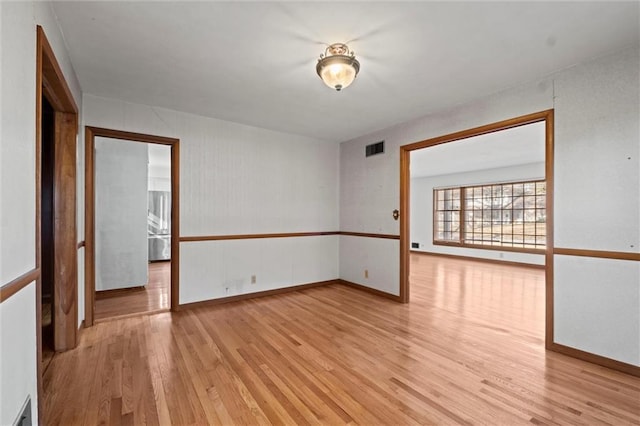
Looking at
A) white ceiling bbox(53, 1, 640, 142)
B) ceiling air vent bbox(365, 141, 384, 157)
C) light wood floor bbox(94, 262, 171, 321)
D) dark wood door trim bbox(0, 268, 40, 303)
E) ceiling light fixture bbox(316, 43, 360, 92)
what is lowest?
light wood floor bbox(94, 262, 171, 321)

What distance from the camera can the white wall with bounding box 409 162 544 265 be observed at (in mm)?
6977

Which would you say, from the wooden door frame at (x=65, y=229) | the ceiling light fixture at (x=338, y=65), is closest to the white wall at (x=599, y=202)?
the ceiling light fixture at (x=338, y=65)

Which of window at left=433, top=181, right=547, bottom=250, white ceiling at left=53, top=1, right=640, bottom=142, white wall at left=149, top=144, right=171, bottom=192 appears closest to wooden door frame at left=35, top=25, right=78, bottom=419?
white ceiling at left=53, top=1, right=640, bottom=142

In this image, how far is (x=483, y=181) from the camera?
7.89m

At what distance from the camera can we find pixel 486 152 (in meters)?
5.78

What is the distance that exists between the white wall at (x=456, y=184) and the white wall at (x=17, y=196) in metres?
8.34

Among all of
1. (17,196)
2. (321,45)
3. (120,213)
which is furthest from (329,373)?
(120,213)

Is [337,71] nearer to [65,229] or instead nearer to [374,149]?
[374,149]

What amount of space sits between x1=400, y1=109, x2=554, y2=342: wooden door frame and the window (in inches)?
190

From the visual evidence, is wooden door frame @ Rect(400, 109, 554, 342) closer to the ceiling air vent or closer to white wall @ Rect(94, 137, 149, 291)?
the ceiling air vent

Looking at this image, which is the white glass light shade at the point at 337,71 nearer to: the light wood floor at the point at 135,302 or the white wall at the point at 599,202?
the white wall at the point at 599,202

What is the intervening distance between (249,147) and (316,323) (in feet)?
8.59

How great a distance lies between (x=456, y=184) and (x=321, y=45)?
7391mm

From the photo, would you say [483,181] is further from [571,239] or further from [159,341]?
[159,341]
